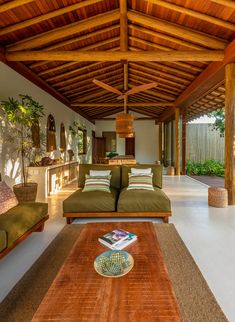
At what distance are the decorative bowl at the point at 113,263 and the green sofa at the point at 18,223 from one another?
3.72 ft

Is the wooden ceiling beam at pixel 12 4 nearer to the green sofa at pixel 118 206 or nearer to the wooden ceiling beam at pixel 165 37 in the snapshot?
the wooden ceiling beam at pixel 165 37

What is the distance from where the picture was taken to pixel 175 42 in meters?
4.56

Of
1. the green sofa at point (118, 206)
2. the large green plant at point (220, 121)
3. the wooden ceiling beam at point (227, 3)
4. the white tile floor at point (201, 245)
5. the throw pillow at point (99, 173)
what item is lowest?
the white tile floor at point (201, 245)

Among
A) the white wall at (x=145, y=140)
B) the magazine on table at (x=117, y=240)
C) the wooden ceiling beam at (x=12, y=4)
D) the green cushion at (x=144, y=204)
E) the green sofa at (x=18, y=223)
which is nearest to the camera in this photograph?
the magazine on table at (x=117, y=240)

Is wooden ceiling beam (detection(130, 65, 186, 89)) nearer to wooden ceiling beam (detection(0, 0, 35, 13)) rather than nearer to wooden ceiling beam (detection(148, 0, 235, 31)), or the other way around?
wooden ceiling beam (detection(148, 0, 235, 31))

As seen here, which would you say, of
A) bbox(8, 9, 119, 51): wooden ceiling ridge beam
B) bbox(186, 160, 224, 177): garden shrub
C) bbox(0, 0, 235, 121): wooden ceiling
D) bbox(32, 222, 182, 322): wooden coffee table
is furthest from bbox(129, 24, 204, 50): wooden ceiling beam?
bbox(186, 160, 224, 177): garden shrub

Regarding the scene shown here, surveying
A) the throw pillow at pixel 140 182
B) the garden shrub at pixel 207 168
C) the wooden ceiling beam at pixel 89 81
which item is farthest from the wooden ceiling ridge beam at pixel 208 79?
the garden shrub at pixel 207 168

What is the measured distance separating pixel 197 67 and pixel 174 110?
3.91m

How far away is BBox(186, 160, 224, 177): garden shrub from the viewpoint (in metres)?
9.45

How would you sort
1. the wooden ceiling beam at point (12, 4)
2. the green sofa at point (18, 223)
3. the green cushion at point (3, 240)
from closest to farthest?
the green cushion at point (3, 240), the green sofa at point (18, 223), the wooden ceiling beam at point (12, 4)

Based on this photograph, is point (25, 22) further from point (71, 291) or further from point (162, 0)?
point (71, 291)

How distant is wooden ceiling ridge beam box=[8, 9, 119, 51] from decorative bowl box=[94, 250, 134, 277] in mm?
4015

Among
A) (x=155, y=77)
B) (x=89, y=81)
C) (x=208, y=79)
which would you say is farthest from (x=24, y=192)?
(x=155, y=77)

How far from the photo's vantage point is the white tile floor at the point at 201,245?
1.94 m
